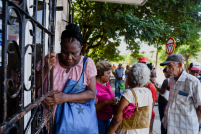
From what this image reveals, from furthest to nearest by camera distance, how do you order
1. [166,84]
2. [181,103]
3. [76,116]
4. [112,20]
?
[112,20] → [166,84] → [181,103] → [76,116]

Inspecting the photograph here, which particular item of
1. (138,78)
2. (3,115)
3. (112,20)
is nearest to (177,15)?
(112,20)

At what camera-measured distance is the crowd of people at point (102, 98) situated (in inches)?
50.9

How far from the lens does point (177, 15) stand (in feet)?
20.8

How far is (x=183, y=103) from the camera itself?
2.14 metres

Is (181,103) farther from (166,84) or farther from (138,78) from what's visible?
(166,84)

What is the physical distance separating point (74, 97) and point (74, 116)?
176mm

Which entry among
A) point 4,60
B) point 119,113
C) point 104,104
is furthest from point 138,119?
point 4,60

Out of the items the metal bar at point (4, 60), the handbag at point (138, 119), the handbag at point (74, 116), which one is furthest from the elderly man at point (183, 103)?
the metal bar at point (4, 60)

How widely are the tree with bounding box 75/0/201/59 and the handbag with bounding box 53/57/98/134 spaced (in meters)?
3.95

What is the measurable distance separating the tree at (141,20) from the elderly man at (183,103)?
9.13ft

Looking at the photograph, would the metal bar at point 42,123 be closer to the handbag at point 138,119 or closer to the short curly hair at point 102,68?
the handbag at point 138,119

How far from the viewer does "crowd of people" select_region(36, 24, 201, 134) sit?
4.25 feet

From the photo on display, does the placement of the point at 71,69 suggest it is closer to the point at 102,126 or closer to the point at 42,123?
the point at 42,123

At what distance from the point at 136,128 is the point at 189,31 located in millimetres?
5682
